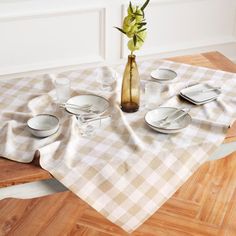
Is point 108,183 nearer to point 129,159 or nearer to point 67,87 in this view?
point 129,159

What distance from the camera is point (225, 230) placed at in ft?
5.21

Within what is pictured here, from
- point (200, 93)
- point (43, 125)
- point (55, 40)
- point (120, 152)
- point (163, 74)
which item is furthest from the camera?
point (55, 40)

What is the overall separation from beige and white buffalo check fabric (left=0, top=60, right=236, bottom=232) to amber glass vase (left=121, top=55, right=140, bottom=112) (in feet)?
0.10

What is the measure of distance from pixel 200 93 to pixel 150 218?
532 mm

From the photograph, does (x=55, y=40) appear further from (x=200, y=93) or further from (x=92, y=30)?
(x=200, y=93)

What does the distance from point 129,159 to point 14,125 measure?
43 centimetres

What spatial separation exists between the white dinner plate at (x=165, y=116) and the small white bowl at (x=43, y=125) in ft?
1.06

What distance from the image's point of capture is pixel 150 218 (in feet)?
5.29

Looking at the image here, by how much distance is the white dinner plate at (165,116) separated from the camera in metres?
1.53

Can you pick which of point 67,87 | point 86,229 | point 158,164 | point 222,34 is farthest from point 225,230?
point 222,34

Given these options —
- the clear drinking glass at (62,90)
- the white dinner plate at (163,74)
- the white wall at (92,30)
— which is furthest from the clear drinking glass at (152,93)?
the white wall at (92,30)

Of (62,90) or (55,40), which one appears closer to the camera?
(62,90)

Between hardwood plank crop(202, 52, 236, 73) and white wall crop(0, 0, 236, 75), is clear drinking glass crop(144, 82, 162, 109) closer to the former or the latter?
hardwood plank crop(202, 52, 236, 73)

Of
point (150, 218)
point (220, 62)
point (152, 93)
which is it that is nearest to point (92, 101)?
point (152, 93)
